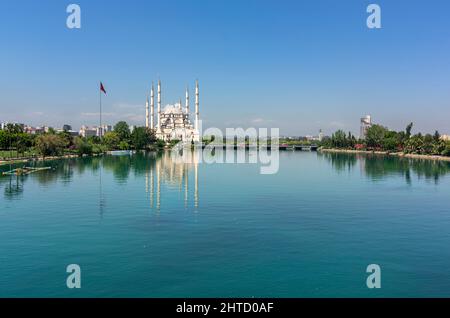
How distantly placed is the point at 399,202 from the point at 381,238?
15.5 metres

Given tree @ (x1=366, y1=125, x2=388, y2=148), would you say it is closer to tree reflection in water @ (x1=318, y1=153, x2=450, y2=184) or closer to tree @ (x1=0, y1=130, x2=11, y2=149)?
tree reflection in water @ (x1=318, y1=153, x2=450, y2=184)

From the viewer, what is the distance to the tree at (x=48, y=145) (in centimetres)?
8375

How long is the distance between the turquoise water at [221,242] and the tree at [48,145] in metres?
42.2

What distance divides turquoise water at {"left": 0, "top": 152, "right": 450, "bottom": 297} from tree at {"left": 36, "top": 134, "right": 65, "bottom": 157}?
42.2m

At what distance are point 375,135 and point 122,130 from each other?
90731mm

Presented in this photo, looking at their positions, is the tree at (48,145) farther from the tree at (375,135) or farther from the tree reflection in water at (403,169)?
the tree at (375,135)

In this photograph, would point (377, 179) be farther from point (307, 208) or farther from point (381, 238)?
point (381, 238)

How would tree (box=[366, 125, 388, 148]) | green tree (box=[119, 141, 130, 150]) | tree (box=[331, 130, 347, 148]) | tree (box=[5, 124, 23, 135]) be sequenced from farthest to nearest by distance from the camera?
tree (box=[331, 130, 347, 148]) → tree (box=[366, 125, 388, 148]) → green tree (box=[119, 141, 130, 150]) → tree (box=[5, 124, 23, 135])

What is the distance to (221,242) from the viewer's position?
22984mm

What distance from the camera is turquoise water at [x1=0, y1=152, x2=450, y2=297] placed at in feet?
55.9

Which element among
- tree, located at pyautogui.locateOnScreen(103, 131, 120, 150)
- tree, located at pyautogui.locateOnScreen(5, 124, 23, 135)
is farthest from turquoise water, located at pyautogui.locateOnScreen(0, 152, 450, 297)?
tree, located at pyautogui.locateOnScreen(103, 131, 120, 150)

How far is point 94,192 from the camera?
4266 cm

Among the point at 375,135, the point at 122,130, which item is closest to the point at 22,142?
the point at 122,130

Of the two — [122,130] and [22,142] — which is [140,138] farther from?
[22,142]
